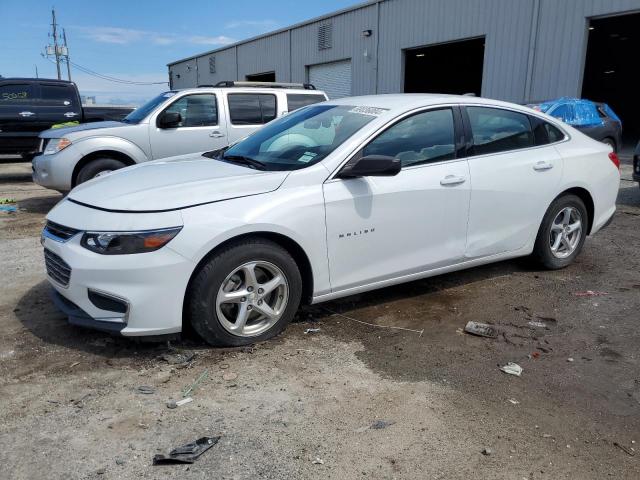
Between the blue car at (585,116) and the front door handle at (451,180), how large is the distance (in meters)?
9.84

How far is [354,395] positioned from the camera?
3131 mm

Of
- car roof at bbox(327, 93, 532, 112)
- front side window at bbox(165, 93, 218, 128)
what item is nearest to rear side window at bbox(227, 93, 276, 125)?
front side window at bbox(165, 93, 218, 128)

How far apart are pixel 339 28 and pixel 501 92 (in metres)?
8.82

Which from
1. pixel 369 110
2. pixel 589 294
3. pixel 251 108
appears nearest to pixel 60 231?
pixel 369 110

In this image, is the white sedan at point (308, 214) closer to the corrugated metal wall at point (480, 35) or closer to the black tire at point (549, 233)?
the black tire at point (549, 233)

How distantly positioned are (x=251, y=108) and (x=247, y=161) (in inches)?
196

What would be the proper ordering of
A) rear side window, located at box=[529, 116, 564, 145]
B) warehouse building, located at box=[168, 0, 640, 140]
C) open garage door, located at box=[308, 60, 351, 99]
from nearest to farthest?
rear side window, located at box=[529, 116, 564, 145] → warehouse building, located at box=[168, 0, 640, 140] → open garage door, located at box=[308, 60, 351, 99]

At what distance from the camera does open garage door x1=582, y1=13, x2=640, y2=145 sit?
23.7 m

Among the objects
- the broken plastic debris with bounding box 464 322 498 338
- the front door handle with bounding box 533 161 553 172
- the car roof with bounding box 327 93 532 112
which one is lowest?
the broken plastic debris with bounding box 464 322 498 338

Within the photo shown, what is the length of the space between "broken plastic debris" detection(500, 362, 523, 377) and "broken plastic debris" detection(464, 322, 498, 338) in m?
0.44

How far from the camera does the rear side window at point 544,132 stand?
16.4ft

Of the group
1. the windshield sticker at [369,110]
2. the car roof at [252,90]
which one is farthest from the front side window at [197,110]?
the windshield sticker at [369,110]

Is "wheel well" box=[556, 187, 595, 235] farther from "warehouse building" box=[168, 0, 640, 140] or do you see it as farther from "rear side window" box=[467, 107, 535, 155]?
"warehouse building" box=[168, 0, 640, 140]

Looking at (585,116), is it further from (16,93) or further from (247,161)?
(16,93)
